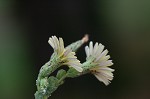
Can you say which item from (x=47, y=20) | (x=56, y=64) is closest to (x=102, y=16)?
(x=47, y=20)

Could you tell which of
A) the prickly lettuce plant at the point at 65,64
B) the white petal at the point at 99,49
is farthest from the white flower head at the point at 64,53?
the white petal at the point at 99,49

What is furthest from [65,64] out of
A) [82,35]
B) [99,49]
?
[82,35]

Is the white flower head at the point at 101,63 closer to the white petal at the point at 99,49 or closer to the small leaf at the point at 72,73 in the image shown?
the white petal at the point at 99,49

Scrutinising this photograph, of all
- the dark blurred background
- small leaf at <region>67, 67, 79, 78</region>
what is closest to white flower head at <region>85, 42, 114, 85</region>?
small leaf at <region>67, 67, 79, 78</region>

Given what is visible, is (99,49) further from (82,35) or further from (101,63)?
(82,35)
